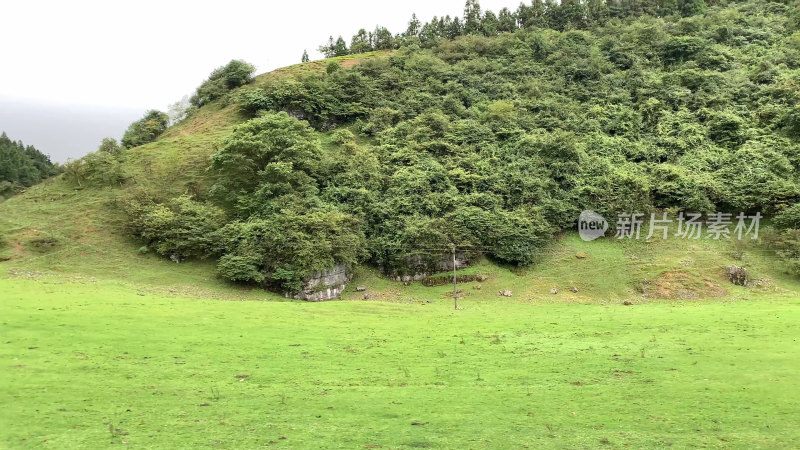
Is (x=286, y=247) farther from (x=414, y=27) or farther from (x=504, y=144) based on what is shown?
(x=414, y=27)

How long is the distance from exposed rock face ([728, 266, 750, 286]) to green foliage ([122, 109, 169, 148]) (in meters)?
59.4

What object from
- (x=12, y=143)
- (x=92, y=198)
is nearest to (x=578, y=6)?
(x=92, y=198)

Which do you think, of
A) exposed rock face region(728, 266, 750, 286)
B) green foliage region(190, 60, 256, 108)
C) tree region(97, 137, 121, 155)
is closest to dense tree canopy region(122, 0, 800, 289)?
green foliage region(190, 60, 256, 108)

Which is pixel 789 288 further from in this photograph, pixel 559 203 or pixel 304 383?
pixel 304 383

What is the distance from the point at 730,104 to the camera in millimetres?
52062

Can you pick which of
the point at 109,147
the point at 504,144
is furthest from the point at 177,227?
the point at 504,144

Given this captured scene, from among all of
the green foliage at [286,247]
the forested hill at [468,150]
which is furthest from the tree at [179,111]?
the green foliage at [286,247]

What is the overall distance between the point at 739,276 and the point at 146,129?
6161cm

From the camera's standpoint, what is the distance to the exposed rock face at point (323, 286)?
34.1 meters

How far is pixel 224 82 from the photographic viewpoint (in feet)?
215

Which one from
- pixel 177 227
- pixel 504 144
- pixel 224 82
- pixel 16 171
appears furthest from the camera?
pixel 224 82

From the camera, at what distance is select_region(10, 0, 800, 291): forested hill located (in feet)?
125

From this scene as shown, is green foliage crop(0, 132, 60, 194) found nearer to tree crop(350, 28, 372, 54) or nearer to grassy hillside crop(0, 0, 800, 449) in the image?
grassy hillside crop(0, 0, 800, 449)

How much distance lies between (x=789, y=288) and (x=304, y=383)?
35540 mm
